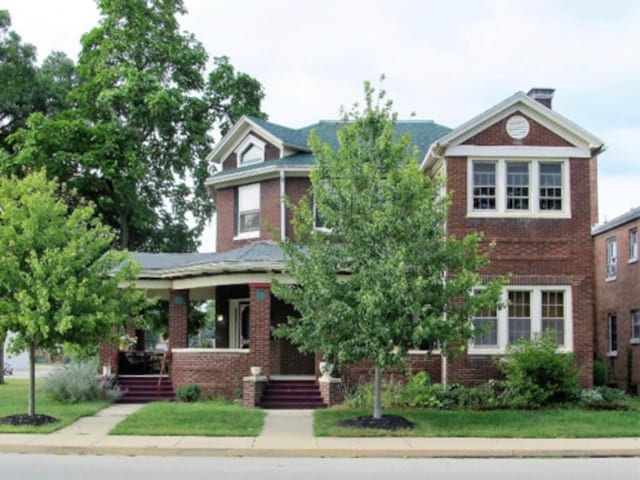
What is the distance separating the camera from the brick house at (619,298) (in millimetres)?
27484

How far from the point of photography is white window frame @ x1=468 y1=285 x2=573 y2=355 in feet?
68.2

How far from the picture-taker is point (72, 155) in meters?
31.2

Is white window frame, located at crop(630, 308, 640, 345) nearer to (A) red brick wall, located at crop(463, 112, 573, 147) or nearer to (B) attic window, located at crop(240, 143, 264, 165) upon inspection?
(A) red brick wall, located at crop(463, 112, 573, 147)

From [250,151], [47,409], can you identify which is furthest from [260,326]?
[250,151]

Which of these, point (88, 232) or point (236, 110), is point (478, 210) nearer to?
point (88, 232)

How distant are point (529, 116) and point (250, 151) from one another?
956 centimetres

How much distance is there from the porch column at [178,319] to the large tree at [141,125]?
997cm

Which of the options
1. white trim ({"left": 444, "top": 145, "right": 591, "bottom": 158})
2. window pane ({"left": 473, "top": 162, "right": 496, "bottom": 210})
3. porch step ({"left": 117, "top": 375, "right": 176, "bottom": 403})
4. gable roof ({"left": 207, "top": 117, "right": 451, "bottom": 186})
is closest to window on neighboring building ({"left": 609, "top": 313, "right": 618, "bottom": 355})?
gable roof ({"left": 207, "top": 117, "right": 451, "bottom": 186})

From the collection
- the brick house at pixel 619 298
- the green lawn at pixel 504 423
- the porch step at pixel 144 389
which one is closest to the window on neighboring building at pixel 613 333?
the brick house at pixel 619 298

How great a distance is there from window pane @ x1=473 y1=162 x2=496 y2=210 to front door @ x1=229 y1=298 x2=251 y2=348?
830cm

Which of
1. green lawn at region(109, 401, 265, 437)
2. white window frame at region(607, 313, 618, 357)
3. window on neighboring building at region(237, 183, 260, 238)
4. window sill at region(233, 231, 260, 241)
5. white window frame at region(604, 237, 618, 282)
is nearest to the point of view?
green lawn at region(109, 401, 265, 437)

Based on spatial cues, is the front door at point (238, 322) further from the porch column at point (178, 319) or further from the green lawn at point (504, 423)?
the green lawn at point (504, 423)

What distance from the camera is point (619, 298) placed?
2897 centimetres

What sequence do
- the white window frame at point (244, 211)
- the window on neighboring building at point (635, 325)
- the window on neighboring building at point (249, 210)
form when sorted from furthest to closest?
the window on neighboring building at point (635, 325) → the window on neighboring building at point (249, 210) → the white window frame at point (244, 211)
